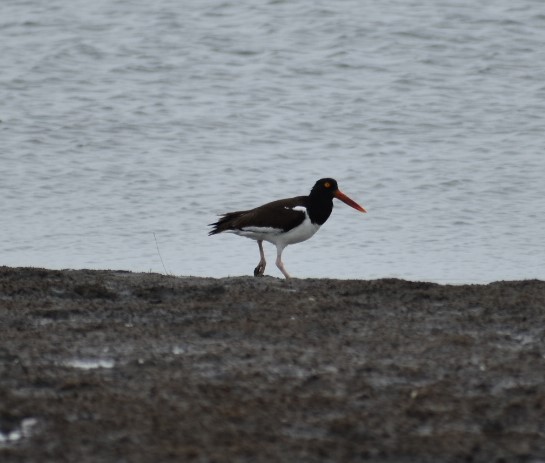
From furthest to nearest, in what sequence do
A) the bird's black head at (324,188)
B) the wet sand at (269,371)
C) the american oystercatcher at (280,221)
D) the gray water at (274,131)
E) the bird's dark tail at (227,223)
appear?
the gray water at (274,131) < the bird's black head at (324,188) < the bird's dark tail at (227,223) < the american oystercatcher at (280,221) < the wet sand at (269,371)

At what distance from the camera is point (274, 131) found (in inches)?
578

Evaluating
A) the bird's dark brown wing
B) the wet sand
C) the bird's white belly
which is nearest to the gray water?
the bird's white belly

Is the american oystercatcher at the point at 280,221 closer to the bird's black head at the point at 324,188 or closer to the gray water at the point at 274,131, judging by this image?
the bird's black head at the point at 324,188

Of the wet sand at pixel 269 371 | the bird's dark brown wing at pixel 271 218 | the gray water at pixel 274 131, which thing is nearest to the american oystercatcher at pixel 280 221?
the bird's dark brown wing at pixel 271 218

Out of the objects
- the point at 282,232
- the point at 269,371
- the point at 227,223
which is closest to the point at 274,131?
the point at 227,223

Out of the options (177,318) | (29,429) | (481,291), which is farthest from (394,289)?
(29,429)

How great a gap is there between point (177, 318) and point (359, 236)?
476cm

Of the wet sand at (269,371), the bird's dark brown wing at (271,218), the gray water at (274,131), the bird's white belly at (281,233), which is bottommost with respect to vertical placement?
the gray water at (274,131)

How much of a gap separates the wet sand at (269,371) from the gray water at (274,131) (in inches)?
111

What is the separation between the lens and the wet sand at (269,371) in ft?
16.1

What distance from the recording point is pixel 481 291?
753 centimetres

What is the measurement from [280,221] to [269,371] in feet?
12.3

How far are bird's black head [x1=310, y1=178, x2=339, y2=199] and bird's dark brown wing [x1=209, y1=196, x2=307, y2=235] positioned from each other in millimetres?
259

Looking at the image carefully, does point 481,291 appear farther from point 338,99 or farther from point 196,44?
point 196,44
